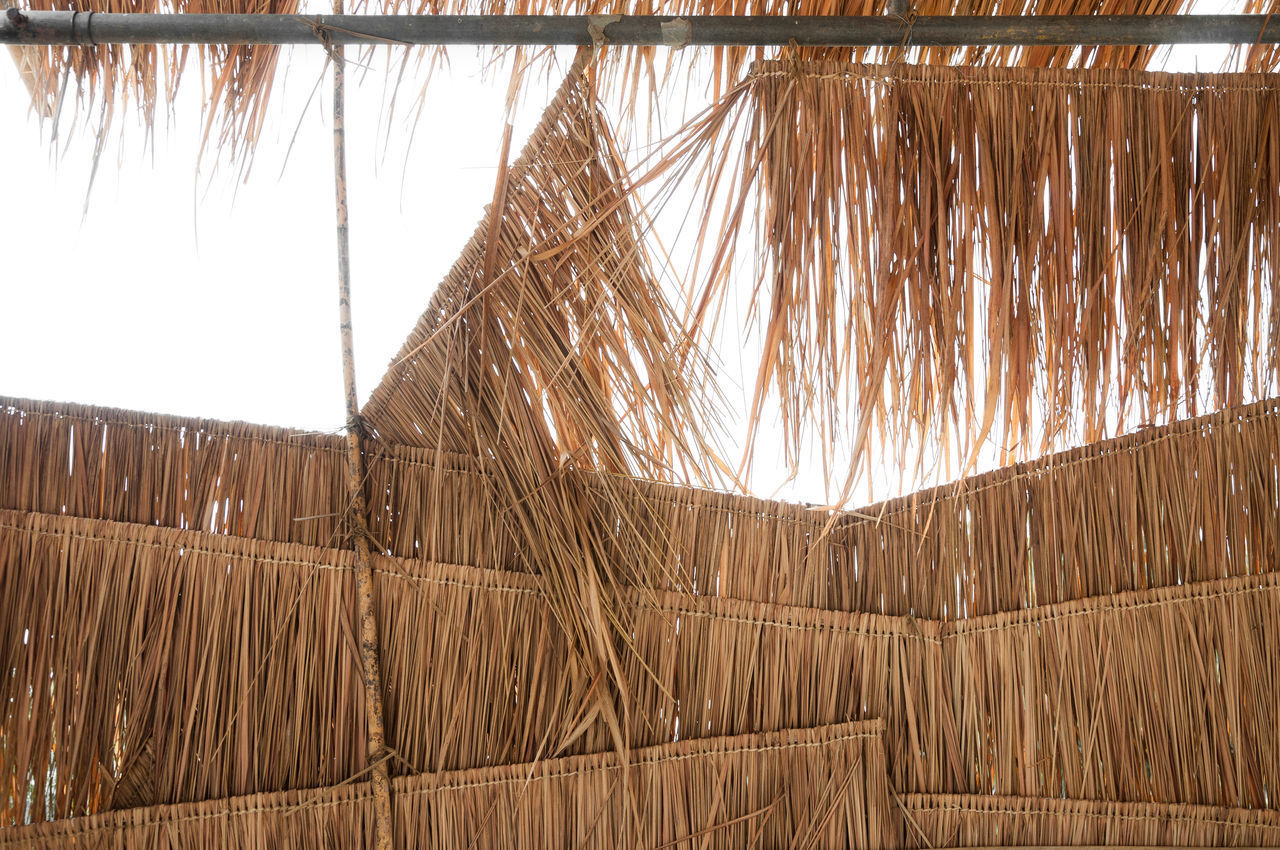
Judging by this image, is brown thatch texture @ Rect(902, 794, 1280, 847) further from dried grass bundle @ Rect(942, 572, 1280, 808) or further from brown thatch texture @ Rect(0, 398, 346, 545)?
brown thatch texture @ Rect(0, 398, 346, 545)

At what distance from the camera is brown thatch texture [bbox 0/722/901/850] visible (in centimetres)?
124

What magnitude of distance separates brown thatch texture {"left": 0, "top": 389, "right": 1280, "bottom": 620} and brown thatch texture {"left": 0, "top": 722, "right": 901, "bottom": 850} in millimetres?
257

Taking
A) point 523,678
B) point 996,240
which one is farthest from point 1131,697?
point 523,678

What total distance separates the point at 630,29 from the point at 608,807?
1.26 metres

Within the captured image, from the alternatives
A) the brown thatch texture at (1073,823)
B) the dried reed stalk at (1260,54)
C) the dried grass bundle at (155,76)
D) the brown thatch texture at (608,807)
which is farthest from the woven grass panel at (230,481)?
the dried reed stalk at (1260,54)

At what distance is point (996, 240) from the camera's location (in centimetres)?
141

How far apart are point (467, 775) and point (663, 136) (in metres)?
1.12

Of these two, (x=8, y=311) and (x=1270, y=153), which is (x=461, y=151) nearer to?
(x=8, y=311)

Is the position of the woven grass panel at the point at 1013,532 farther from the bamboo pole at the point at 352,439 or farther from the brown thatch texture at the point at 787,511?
the bamboo pole at the point at 352,439

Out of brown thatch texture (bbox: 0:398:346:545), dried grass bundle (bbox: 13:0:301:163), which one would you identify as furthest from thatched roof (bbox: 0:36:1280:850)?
dried grass bundle (bbox: 13:0:301:163)

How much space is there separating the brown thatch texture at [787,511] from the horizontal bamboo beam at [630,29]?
62 cm

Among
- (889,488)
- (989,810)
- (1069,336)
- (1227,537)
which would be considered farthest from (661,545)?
(1227,537)

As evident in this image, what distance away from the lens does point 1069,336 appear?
1.43 m

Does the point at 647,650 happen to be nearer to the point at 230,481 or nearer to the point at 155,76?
the point at 230,481
